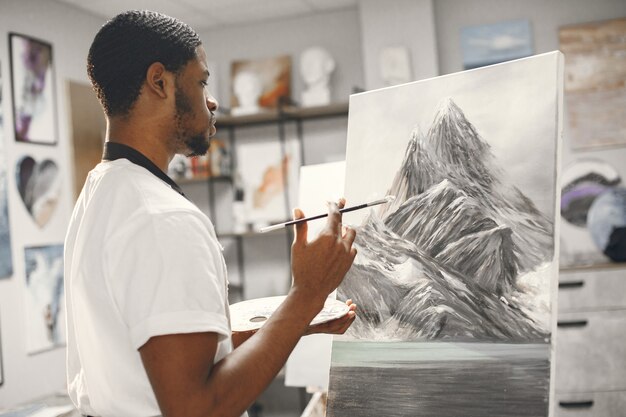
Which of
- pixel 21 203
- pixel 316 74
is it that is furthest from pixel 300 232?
pixel 316 74

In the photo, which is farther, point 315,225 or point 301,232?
point 315,225

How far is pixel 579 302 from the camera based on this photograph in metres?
3.16

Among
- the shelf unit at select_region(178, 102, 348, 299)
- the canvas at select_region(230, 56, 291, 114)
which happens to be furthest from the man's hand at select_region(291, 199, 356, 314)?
the canvas at select_region(230, 56, 291, 114)

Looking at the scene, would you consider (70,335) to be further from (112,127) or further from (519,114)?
(519,114)

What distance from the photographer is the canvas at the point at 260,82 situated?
4.05 metres

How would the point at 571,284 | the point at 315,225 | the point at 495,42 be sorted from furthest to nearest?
1. the point at 495,42
2. the point at 571,284
3. the point at 315,225

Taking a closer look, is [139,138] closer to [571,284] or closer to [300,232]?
[300,232]

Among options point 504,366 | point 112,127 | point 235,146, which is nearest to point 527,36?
point 235,146

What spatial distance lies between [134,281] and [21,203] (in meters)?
2.75

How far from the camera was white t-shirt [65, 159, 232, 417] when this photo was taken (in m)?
0.80

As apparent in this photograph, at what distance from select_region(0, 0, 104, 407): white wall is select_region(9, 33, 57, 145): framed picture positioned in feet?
0.13

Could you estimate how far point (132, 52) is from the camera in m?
0.92

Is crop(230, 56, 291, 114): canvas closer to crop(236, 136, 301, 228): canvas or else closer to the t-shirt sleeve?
crop(236, 136, 301, 228): canvas

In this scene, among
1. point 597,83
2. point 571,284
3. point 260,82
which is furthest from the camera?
point 260,82
